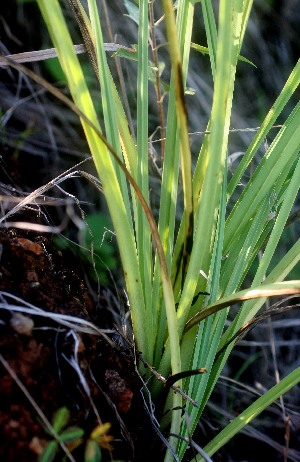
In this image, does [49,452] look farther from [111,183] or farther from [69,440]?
[111,183]

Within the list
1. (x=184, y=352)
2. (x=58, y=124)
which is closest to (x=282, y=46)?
(x=58, y=124)

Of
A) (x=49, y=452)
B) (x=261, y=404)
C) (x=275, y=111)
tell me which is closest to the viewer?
(x=49, y=452)

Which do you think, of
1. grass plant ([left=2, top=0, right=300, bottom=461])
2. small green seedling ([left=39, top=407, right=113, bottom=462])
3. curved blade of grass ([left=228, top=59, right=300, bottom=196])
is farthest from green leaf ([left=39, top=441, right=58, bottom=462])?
curved blade of grass ([left=228, top=59, right=300, bottom=196])

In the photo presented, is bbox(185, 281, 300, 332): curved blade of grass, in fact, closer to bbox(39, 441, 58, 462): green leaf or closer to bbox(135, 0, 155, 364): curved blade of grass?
bbox(135, 0, 155, 364): curved blade of grass

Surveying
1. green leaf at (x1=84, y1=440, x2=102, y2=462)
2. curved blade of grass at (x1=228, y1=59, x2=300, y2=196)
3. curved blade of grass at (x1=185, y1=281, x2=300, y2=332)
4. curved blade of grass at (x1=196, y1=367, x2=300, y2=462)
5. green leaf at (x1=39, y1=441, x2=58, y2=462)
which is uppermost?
curved blade of grass at (x1=228, y1=59, x2=300, y2=196)

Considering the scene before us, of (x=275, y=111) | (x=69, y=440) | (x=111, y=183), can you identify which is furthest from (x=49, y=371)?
(x=275, y=111)

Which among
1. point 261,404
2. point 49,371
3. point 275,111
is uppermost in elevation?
point 275,111

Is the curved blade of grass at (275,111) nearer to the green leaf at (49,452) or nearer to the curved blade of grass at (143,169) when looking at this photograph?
the curved blade of grass at (143,169)

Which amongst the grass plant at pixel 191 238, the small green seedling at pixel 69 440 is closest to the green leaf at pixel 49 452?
the small green seedling at pixel 69 440
